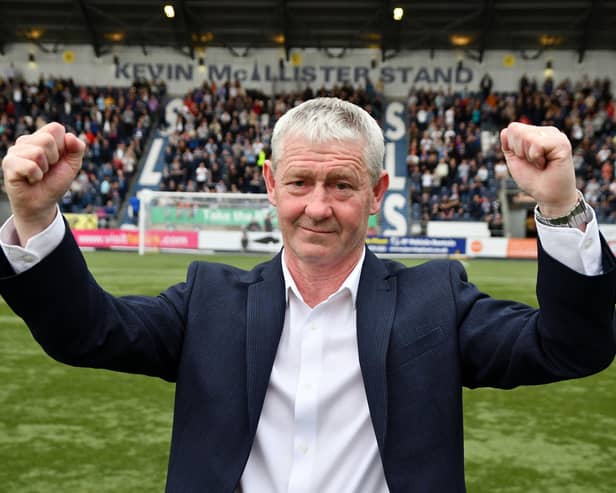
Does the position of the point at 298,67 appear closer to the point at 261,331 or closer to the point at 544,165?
the point at 261,331

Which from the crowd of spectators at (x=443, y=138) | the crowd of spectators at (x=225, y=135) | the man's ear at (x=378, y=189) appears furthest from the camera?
the crowd of spectators at (x=225, y=135)

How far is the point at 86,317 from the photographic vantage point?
1895mm

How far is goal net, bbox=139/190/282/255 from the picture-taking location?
22.9m

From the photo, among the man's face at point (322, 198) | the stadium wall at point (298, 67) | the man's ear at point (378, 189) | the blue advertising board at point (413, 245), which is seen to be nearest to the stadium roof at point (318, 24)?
the stadium wall at point (298, 67)

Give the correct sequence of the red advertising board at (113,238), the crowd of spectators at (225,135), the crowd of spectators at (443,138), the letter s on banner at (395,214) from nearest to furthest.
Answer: the red advertising board at (113,238) → the crowd of spectators at (443,138) → the letter s on banner at (395,214) → the crowd of spectators at (225,135)

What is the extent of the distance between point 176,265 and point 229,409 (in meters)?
16.0

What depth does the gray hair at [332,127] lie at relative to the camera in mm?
2064

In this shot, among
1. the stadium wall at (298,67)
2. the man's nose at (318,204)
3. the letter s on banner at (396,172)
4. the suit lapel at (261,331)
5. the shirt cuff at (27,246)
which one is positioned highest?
the stadium wall at (298,67)

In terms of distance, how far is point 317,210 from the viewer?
6.73 ft

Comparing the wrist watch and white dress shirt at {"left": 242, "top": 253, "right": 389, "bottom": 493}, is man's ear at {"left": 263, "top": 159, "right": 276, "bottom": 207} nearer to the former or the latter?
white dress shirt at {"left": 242, "top": 253, "right": 389, "bottom": 493}

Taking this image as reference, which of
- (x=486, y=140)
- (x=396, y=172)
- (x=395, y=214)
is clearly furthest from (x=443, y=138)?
(x=395, y=214)

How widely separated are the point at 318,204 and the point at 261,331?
0.38 m

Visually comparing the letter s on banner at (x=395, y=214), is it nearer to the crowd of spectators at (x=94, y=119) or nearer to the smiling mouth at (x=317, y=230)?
the crowd of spectators at (x=94, y=119)

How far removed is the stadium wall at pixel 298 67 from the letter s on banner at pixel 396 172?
147 centimetres
